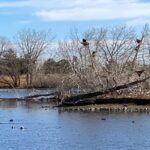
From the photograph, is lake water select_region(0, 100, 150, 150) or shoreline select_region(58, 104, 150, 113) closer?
lake water select_region(0, 100, 150, 150)

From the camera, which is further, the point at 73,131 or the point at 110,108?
the point at 110,108

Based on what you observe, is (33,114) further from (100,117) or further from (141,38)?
(141,38)

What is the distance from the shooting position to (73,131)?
2830 cm

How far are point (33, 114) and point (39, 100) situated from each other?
11355 mm

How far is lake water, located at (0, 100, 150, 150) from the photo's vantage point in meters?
23.7

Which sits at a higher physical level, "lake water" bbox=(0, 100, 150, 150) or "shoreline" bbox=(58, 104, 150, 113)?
"lake water" bbox=(0, 100, 150, 150)

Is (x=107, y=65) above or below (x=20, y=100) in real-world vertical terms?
above

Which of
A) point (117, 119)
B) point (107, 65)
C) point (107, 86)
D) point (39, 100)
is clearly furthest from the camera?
point (39, 100)

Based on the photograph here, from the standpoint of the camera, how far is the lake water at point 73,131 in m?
23.7

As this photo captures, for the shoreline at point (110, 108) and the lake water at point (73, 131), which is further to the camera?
the shoreline at point (110, 108)

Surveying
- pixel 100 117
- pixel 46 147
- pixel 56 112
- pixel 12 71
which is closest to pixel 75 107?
pixel 56 112

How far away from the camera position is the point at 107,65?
4572 centimetres

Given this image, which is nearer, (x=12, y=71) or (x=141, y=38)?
(x=141, y=38)

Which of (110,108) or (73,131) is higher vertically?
(73,131)
